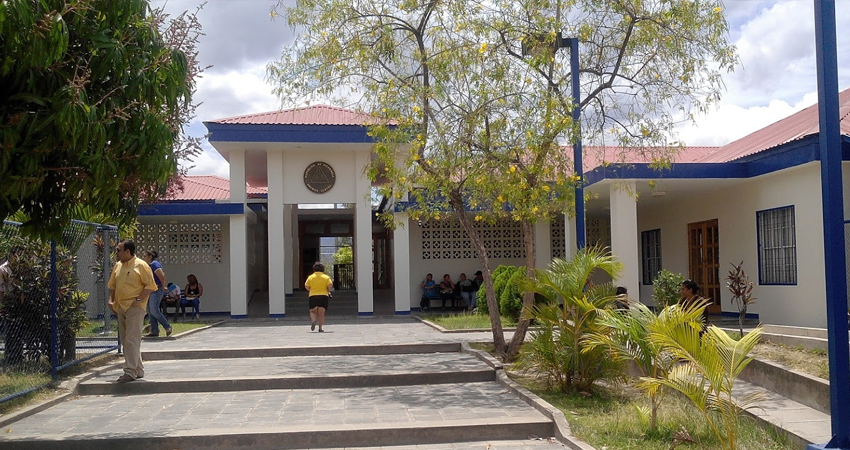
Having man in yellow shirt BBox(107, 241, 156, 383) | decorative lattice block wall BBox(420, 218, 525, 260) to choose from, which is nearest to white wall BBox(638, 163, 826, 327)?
decorative lattice block wall BBox(420, 218, 525, 260)

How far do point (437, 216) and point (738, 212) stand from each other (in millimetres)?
8405

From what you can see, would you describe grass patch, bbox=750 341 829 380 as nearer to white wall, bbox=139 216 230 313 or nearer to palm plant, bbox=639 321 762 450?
palm plant, bbox=639 321 762 450

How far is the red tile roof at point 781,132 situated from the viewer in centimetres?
1373

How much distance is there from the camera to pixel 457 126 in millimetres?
9992

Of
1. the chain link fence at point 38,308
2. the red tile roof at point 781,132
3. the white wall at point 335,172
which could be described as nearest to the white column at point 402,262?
the white wall at point 335,172

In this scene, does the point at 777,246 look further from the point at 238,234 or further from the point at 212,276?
the point at 212,276

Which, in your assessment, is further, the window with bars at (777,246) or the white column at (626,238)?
the white column at (626,238)

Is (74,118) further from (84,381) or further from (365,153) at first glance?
(365,153)

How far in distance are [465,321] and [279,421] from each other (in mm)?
8853

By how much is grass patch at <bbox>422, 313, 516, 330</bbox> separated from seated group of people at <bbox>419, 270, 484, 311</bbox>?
2243 mm

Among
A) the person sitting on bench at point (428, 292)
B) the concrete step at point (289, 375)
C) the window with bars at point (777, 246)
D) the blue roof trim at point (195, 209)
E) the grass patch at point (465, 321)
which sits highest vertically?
the blue roof trim at point (195, 209)

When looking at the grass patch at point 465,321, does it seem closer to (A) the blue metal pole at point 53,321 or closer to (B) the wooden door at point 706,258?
(B) the wooden door at point 706,258

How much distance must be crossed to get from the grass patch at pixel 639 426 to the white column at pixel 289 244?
52.0ft

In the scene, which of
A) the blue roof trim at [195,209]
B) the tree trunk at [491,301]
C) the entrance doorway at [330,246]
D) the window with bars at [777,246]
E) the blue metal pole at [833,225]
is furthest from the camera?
the entrance doorway at [330,246]
